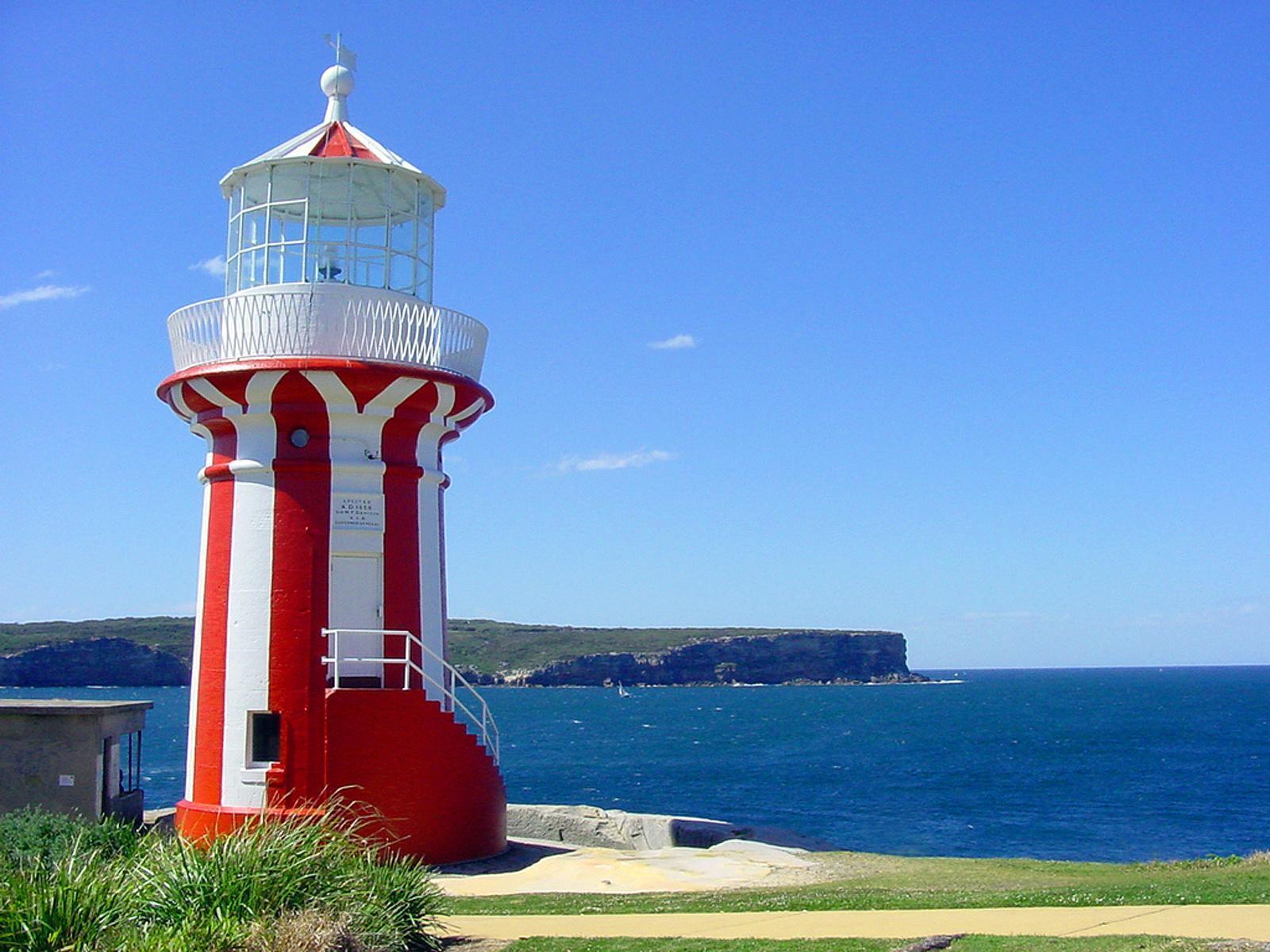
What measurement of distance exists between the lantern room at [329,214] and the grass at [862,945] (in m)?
9.93

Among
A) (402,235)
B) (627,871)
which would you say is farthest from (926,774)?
(402,235)

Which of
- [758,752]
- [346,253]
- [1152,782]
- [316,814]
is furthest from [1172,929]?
[758,752]

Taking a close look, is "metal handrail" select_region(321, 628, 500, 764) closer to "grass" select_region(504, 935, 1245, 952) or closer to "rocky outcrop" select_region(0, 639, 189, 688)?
"grass" select_region(504, 935, 1245, 952)

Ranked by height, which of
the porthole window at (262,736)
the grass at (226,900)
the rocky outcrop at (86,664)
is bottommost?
the rocky outcrop at (86,664)

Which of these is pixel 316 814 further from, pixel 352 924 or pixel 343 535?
pixel 352 924

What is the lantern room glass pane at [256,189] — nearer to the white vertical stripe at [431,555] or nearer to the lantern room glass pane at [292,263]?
the lantern room glass pane at [292,263]

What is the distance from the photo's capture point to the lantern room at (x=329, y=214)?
17.2 m

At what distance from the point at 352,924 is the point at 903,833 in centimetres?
3712

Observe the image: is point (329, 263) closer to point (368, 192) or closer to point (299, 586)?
point (368, 192)

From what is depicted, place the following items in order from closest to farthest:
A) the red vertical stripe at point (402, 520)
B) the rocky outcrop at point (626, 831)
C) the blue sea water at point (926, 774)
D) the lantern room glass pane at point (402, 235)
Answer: the red vertical stripe at point (402, 520) → the lantern room glass pane at point (402, 235) → the rocky outcrop at point (626, 831) → the blue sea water at point (926, 774)

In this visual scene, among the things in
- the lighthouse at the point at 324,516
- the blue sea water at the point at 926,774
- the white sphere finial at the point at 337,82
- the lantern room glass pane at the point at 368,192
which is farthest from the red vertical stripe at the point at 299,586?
the blue sea water at the point at 926,774

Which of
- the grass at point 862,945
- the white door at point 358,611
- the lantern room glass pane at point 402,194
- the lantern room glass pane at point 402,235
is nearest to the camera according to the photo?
the grass at point 862,945

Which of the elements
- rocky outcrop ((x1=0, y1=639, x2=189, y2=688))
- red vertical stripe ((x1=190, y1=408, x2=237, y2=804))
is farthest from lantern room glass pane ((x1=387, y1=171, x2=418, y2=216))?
rocky outcrop ((x1=0, y1=639, x2=189, y2=688))

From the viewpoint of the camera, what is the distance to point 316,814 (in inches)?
600
